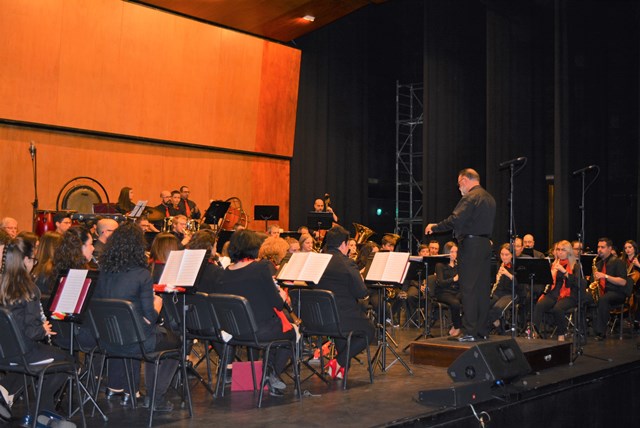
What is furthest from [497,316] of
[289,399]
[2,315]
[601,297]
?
[2,315]

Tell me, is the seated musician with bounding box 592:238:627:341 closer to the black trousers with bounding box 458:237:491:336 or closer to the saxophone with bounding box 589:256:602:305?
the saxophone with bounding box 589:256:602:305

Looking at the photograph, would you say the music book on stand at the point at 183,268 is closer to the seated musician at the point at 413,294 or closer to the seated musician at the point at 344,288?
the seated musician at the point at 344,288

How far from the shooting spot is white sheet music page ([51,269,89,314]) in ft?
16.7

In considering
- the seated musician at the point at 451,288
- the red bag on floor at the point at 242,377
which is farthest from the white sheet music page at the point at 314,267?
the seated musician at the point at 451,288

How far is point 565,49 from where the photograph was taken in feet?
45.4

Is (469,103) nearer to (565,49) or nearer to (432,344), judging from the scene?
(565,49)

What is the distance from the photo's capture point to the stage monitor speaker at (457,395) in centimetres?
602

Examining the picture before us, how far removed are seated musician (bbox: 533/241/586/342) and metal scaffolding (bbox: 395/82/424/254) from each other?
379 inches

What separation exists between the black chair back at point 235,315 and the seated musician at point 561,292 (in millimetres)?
5021

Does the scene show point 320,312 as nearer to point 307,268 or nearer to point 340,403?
point 307,268

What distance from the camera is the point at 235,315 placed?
6.07 m

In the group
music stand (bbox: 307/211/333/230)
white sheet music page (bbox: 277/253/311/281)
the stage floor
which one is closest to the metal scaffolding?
music stand (bbox: 307/211/333/230)

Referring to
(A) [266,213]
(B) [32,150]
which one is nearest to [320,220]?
(A) [266,213]

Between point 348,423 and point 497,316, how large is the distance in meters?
4.72
